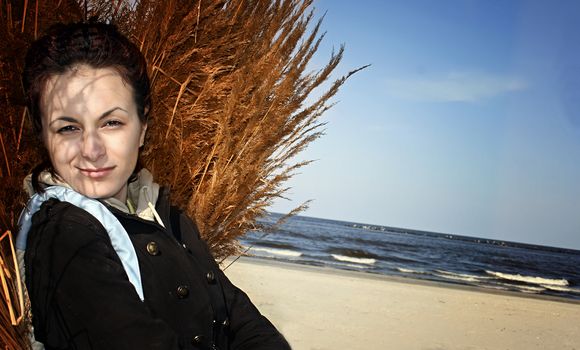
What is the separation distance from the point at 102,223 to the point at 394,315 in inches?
281

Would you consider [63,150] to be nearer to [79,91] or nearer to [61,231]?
[79,91]

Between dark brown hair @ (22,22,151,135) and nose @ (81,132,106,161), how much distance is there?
0.16 metres

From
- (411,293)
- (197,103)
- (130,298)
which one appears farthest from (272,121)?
(411,293)

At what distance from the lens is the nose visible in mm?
1265

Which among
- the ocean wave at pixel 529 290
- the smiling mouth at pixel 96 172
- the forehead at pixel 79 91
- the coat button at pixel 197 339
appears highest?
the forehead at pixel 79 91

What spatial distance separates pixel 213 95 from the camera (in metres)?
2.02

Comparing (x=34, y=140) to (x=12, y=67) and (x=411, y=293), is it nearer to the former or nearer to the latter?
(x=12, y=67)

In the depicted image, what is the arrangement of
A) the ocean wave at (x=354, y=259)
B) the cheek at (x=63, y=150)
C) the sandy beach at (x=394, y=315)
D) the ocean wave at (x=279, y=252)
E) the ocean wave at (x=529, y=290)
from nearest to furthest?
the cheek at (x=63, y=150)
the sandy beach at (x=394, y=315)
the ocean wave at (x=529, y=290)
the ocean wave at (x=279, y=252)
the ocean wave at (x=354, y=259)

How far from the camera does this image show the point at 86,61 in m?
1.29

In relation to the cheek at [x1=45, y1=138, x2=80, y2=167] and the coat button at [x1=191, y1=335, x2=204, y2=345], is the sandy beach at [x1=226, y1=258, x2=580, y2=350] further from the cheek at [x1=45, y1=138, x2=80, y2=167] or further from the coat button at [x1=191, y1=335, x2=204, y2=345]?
the cheek at [x1=45, y1=138, x2=80, y2=167]

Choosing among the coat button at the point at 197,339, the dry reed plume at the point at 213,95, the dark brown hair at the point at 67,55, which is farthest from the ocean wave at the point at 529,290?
the dark brown hair at the point at 67,55

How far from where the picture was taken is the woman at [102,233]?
104 centimetres

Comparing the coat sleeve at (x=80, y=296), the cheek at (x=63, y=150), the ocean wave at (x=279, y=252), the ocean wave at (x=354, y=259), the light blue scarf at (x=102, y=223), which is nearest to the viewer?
the coat sleeve at (x=80, y=296)

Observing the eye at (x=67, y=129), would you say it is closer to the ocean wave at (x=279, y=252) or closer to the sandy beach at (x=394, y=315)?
the sandy beach at (x=394, y=315)
